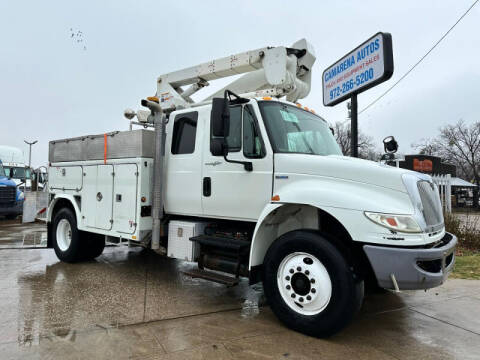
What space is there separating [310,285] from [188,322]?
4.55 feet

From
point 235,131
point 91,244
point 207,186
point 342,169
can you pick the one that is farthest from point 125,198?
point 342,169

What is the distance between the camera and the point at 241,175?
13.8 feet

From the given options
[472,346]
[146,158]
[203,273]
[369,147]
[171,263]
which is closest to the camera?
[472,346]

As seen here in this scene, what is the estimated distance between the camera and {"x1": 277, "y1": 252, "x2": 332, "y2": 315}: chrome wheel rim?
3352mm

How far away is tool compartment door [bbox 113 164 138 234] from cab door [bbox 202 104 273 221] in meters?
1.28

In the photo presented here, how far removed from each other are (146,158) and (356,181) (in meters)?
3.08

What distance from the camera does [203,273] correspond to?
Result: 4410 millimetres

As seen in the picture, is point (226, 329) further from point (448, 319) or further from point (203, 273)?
point (448, 319)

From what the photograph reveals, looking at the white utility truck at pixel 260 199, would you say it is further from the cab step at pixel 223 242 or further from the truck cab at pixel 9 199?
the truck cab at pixel 9 199

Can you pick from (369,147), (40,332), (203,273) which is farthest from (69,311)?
(369,147)

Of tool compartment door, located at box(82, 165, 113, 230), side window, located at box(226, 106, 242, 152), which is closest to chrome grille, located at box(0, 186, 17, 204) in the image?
tool compartment door, located at box(82, 165, 113, 230)

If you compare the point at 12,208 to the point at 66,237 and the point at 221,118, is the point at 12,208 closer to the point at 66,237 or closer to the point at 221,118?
the point at 66,237

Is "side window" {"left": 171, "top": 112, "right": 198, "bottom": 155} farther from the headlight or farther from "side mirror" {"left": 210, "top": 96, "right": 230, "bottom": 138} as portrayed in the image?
the headlight

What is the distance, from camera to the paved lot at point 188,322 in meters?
3.12
